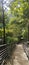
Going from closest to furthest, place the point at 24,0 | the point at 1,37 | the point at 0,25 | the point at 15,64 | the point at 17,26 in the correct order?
the point at 15,64 < the point at 24,0 < the point at 0,25 < the point at 1,37 < the point at 17,26

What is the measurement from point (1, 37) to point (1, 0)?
710 cm

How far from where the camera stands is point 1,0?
36.4m

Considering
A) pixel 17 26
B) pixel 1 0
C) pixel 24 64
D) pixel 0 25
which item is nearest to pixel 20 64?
pixel 24 64

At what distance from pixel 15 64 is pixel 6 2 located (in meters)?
21.8

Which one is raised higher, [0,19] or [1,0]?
[1,0]

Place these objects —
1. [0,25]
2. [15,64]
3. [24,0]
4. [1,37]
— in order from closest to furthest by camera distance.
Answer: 1. [15,64]
2. [24,0]
3. [0,25]
4. [1,37]

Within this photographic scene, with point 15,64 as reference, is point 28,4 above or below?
above

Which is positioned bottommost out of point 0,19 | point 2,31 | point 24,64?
point 24,64

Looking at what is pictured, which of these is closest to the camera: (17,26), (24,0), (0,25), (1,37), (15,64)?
(15,64)

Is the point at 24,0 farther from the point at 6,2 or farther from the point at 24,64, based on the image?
the point at 6,2

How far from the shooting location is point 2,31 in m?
36.2

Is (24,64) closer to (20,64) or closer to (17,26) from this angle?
(20,64)

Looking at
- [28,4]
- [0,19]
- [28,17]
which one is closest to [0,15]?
[0,19]

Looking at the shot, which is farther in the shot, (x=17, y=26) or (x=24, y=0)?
(x=17, y=26)
